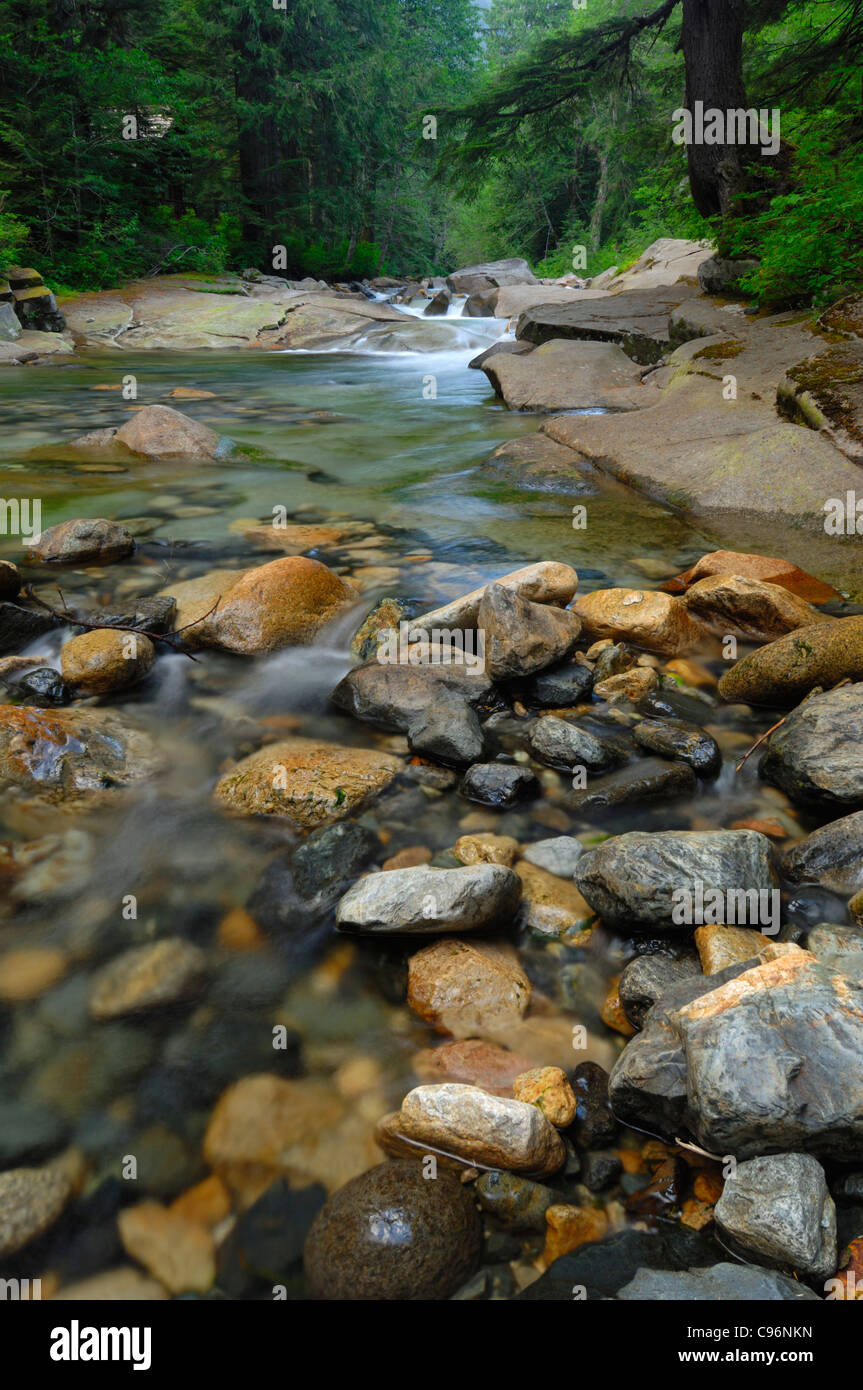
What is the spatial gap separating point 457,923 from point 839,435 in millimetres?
5002

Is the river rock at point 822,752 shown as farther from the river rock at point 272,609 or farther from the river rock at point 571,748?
the river rock at point 272,609

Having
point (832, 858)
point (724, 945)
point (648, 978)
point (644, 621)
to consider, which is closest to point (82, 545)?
point (644, 621)

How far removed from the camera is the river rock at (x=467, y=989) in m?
2.31

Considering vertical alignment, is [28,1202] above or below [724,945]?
below

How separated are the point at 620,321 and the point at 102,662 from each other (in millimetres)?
10102

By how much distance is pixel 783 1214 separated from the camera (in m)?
1.58

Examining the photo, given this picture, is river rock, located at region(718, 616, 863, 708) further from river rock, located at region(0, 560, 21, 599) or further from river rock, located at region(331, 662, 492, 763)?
river rock, located at region(0, 560, 21, 599)

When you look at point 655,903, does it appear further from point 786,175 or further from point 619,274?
point 619,274

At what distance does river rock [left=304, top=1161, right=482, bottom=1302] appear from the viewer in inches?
66.1

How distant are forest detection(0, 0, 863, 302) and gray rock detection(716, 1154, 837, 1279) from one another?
910 centimetres

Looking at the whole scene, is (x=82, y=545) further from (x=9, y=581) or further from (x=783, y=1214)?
(x=783, y=1214)

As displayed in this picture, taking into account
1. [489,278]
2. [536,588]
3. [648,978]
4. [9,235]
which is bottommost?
[648,978]
